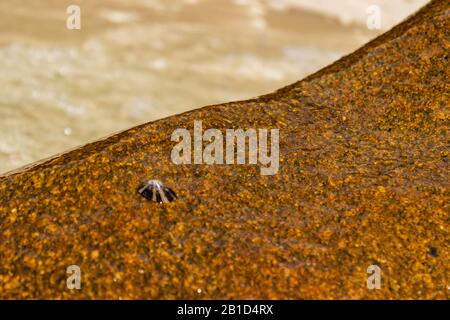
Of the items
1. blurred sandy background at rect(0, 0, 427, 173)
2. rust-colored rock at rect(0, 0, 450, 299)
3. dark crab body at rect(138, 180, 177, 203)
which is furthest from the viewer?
blurred sandy background at rect(0, 0, 427, 173)

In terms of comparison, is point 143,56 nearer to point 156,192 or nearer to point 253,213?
point 156,192

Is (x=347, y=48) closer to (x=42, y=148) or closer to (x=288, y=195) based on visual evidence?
(x=42, y=148)

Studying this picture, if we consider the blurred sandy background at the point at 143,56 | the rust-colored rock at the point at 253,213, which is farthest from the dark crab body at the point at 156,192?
the blurred sandy background at the point at 143,56

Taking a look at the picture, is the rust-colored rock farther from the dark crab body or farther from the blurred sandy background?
the blurred sandy background

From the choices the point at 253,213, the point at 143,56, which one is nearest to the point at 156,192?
the point at 253,213

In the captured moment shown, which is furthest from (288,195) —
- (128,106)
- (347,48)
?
(347,48)

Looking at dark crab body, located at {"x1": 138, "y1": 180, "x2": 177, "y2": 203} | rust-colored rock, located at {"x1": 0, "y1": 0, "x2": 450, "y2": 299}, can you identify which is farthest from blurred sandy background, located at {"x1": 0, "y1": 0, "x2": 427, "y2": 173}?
dark crab body, located at {"x1": 138, "y1": 180, "x2": 177, "y2": 203}
